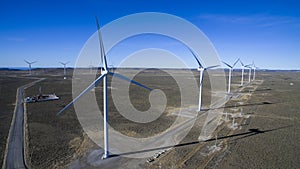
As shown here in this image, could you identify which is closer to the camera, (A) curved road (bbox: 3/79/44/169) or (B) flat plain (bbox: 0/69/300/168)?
(A) curved road (bbox: 3/79/44/169)

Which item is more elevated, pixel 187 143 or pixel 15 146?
pixel 187 143

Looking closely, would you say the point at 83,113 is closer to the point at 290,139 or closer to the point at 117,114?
the point at 117,114

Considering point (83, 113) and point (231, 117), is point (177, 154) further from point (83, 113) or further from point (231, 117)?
point (83, 113)

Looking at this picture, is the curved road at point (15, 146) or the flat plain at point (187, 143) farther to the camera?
the flat plain at point (187, 143)

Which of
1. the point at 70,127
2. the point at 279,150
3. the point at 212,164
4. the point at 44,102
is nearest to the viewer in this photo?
the point at 212,164

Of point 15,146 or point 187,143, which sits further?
point 187,143

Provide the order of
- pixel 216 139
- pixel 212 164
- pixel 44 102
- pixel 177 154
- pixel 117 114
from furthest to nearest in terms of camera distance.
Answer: pixel 44 102, pixel 117 114, pixel 216 139, pixel 177 154, pixel 212 164

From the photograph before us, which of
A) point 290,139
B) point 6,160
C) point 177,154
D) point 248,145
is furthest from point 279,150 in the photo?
point 6,160

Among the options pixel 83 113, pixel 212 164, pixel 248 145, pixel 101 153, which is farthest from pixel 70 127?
pixel 248 145

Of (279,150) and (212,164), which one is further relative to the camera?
(279,150)
